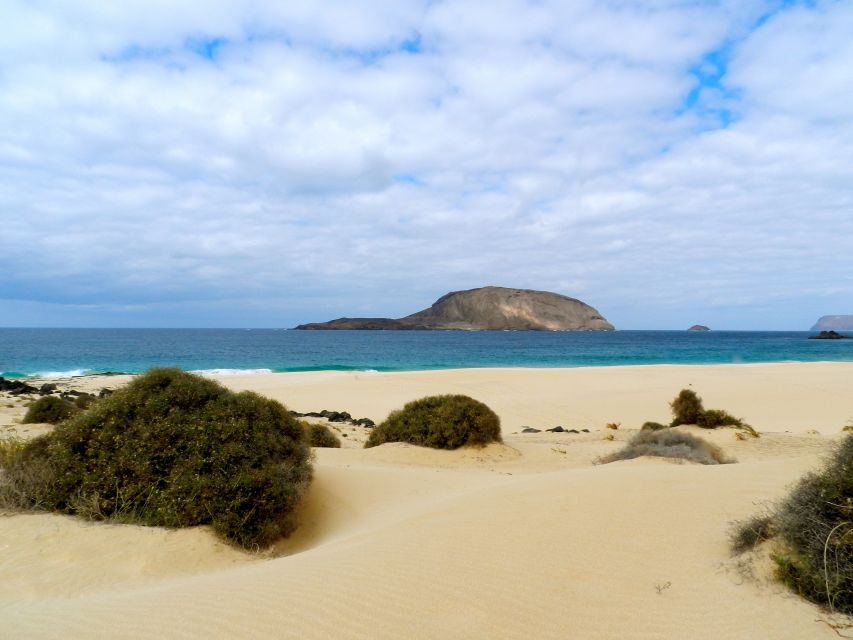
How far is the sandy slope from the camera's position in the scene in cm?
376

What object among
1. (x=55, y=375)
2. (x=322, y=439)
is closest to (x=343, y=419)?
(x=322, y=439)

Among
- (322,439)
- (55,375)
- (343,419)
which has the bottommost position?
(343,419)

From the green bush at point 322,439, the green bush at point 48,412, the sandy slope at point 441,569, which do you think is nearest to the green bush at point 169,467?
the sandy slope at point 441,569

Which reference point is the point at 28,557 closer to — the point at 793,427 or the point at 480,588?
the point at 480,588

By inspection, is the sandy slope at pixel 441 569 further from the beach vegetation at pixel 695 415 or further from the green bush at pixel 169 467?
the beach vegetation at pixel 695 415

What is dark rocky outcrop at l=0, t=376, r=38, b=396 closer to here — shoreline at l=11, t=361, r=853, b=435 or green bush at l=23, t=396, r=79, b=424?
shoreline at l=11, t=361, r=853, b=435

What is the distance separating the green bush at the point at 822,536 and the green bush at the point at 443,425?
→ 9.56 m

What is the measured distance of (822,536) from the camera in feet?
12.8

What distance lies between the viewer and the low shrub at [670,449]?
11188 mm

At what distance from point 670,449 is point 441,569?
8.53 m

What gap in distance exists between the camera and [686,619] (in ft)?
12.4

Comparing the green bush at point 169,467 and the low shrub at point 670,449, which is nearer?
the green bush at point 169,467

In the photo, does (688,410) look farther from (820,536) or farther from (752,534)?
(820,536)

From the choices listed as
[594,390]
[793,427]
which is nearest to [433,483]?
[793,427]
